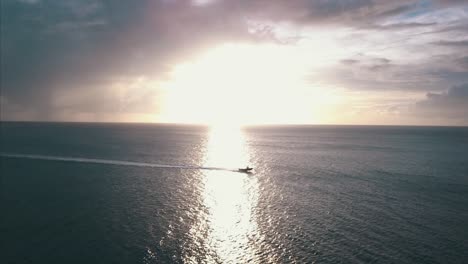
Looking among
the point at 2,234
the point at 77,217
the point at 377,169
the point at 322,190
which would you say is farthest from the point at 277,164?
the point at 2,234

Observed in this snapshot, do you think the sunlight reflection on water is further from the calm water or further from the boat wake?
the boat wake

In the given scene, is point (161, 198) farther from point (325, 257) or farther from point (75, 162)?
point (75, 162)

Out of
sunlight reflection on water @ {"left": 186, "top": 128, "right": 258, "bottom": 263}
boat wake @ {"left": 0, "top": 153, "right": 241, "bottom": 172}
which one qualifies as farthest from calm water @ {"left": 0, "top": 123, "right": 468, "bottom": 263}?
boat wake @ {"left": 0, "top": 153, "right": 241, "bottom": 172}

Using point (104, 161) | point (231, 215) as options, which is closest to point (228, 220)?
point (231, 215)

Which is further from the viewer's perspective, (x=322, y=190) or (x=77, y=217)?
(x=322, y=190)

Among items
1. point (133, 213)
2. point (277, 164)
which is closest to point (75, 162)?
point (133, 213)

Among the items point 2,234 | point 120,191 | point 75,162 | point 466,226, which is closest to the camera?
point 2,234

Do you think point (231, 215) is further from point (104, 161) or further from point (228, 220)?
point (104, 161)

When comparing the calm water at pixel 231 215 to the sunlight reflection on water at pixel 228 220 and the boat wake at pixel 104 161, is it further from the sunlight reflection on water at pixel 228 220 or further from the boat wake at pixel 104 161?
the boat wake at pixel 104 161

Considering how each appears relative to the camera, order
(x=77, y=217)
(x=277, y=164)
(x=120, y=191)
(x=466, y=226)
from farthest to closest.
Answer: (x=277, y=164) → (x=120, y=191) → (x=77, y=217) → (x=466, y=226)

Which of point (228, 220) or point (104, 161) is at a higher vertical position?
point (104, 161)

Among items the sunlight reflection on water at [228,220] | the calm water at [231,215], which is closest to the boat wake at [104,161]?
the calm water at [231,215]
